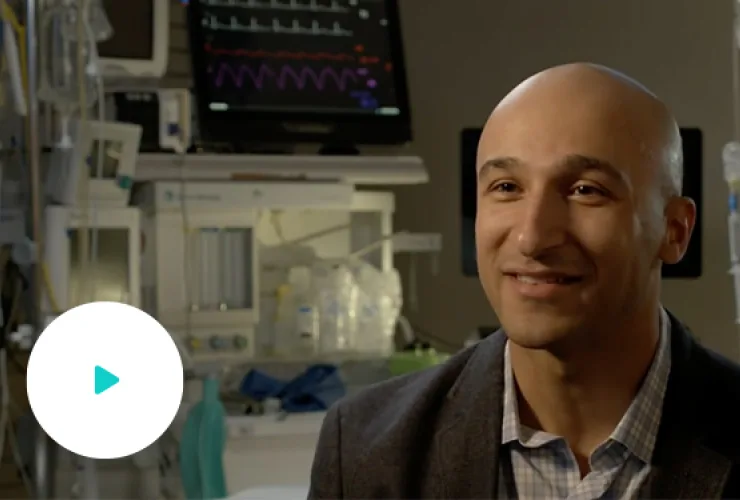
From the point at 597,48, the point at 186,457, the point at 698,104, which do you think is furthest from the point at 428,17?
the point at 186,457

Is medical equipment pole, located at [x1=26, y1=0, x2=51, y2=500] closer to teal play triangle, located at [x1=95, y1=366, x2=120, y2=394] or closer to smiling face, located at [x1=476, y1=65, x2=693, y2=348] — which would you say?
teal play triangle, located at [x1=95, y1=366, x2=120, y2=394]

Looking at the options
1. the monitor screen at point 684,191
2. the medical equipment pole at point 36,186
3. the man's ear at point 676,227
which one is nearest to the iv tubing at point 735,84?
the monitor screen at point 684,191

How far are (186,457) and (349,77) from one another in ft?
3.73

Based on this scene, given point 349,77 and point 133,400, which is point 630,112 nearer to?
point 133,400

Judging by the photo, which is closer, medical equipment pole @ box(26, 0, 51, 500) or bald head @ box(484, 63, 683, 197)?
bald head @ box(484, 63, 683, 197)

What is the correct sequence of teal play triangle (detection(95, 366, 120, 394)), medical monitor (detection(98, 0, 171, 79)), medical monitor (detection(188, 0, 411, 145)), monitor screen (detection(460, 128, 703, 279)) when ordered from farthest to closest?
monitor screen (detection(460, 128, 703, 279)), medical monitor (detection(188, 0, 411, 145)), medical monitor (detection(98, 0, 171, 79)), teal play triangle (detection(95, 366, 120, 394))

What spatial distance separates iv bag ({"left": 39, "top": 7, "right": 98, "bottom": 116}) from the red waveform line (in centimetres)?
52

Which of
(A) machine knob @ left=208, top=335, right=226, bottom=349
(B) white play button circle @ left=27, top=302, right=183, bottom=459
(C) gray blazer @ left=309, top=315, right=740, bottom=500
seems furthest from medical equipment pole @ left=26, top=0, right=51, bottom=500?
(C) gray blazer @ left=309, top=315, right=740, bottom=500

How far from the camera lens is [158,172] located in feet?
8.27

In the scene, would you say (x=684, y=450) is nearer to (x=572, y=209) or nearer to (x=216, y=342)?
(x=572, y=209)

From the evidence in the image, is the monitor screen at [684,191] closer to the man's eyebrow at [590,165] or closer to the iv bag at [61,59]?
the iv bag at [61,59]

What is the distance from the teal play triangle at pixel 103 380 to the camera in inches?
54.2

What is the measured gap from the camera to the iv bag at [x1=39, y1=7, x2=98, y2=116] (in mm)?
2188

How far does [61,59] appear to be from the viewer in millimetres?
2201
